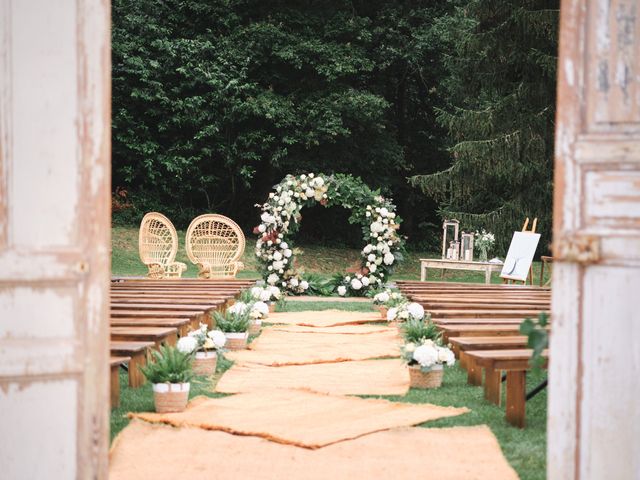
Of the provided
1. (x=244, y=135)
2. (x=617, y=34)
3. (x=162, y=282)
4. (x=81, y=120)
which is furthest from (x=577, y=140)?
(x=244, y=135)

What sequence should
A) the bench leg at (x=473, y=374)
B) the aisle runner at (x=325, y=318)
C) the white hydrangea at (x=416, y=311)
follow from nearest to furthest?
the bench leg at (x=473, y=374) → the white hydrangea at (x=416, y=311) → the aisle runner at (x=325, y=318)

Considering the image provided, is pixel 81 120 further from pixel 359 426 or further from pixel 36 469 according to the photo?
pixel 359 426

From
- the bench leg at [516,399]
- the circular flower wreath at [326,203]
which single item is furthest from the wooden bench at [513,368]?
the circular flower wreath at [326,203]

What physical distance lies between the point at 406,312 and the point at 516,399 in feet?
11.5

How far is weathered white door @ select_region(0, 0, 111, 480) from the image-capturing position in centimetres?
269

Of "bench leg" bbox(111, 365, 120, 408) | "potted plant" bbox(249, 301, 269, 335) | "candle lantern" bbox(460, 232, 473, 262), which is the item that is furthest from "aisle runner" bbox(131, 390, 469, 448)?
"candle lantern" bbox(460, 232, 473, 262)

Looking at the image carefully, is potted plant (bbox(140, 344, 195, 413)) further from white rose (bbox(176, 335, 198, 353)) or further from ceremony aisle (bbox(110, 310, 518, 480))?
white rose (bbox(176, 335, 198, 353))

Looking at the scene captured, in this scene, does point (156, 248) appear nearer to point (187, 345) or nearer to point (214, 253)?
point (214, 253)

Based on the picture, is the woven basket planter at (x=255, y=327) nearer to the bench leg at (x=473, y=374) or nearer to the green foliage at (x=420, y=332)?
the green foliage at (x=420, y=332)

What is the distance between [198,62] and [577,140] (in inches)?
818

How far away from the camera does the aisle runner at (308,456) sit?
3.62m

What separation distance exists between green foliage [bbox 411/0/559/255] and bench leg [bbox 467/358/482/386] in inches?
538

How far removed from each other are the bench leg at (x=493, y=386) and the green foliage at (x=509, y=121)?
1446 cm

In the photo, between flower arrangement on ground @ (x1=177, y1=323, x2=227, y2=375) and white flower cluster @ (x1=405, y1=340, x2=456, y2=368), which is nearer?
white flower cluster @ (x1=405, y1=340, x2=456, y2=368)
